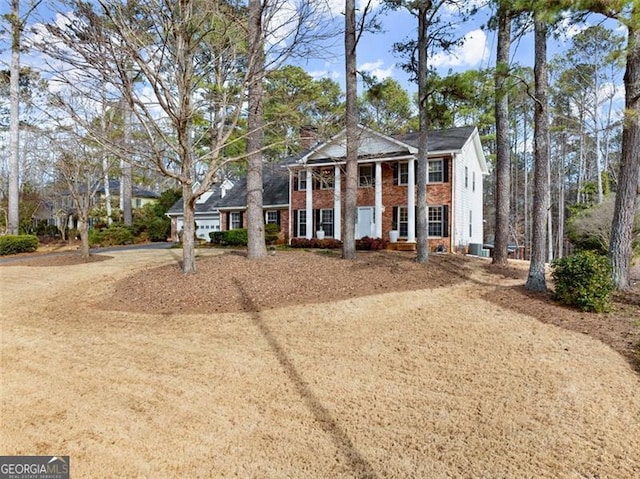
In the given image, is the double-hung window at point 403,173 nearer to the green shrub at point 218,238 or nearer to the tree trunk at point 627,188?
the green shrub at point 218,238

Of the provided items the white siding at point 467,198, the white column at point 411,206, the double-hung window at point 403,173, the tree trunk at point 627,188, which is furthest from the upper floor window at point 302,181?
the tree trunk at point 627,188

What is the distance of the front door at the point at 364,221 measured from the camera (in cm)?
1956

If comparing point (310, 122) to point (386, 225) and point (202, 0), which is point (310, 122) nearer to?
point (202, 0)

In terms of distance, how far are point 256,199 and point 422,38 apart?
7.25m

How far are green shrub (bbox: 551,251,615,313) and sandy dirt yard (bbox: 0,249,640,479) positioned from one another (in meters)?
0.33

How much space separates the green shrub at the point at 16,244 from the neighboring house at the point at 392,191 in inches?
490

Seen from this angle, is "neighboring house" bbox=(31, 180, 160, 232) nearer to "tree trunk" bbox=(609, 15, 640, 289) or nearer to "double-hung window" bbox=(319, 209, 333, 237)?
"double-hung window" bbox=(319, 209, 333, 237)

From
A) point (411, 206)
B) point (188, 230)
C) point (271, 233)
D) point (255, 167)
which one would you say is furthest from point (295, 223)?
point (188, 230)

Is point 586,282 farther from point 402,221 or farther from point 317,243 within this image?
point 317,243

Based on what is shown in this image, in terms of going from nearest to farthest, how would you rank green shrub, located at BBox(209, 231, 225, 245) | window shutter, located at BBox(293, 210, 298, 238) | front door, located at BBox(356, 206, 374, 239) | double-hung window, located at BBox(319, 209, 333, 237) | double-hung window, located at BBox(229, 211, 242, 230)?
front door, located at BBox(356, 206, 374, 239)
double-hung window, located at BBox(319, 209, 333, 237)
window shutter, located at BBox(293, 210, 298, 238)
green shrub, located at BBox(209, 231, 225, 245)
double-hung window, located at BBox(229, 211, 242, 230)

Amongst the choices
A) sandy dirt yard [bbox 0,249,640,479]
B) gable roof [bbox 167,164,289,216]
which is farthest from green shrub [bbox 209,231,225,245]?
sandy dirt yard [bbox 0,249,640,479]

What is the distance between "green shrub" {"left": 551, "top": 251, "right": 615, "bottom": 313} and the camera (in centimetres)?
644

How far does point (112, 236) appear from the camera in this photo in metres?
24.7

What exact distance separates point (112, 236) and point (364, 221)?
1706cm
